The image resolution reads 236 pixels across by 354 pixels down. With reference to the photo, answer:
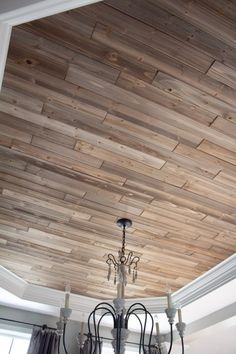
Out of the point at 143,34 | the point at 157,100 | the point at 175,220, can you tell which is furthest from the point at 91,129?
the point at 175,220

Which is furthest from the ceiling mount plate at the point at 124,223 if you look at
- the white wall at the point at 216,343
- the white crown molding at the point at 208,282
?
the white wall at the point at 216,343

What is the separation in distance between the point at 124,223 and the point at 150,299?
1.54 meters

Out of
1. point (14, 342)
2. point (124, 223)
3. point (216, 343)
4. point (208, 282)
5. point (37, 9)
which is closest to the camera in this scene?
point (37, 9)

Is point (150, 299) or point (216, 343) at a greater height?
point (150, 299)

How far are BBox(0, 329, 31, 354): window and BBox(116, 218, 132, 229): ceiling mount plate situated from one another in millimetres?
2118

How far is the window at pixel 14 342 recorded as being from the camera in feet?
12.0

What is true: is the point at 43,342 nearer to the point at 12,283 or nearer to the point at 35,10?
the point at 12,283

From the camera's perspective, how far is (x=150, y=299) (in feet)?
12.1

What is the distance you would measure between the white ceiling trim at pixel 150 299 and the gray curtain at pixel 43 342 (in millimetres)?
358

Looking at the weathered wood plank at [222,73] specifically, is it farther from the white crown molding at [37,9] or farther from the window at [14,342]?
the window at [14,342]

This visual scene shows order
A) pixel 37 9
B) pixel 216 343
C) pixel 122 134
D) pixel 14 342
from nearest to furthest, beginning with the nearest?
pixel 37 9, pixel 122 134, pixel 14 342, pixel 216 343

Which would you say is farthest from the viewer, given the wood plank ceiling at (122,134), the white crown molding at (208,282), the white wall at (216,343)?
the white wall at (216,343)

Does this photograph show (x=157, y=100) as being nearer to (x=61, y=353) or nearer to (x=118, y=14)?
(x=118, y=14)

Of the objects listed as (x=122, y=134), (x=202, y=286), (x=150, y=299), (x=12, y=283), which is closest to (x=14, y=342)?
(x=12, y=283)
